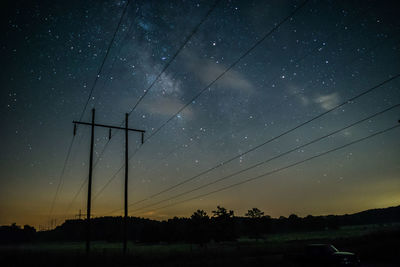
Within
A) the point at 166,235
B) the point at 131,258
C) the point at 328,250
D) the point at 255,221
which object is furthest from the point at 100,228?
the point at 328,250

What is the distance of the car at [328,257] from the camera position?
13.7 meters

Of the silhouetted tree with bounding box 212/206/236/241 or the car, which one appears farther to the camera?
the silhouetted tree with bounding box 212/206/236/241

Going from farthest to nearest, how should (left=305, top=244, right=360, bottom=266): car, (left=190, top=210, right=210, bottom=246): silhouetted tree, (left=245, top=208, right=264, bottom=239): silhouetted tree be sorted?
1. (left=245, top=208, right=264, bottom=239): silhouetted tree
2. (left=190, top=210, right=210, bottom=246): silhouetted tree
3. (left=305, top=244, right=360, bottom=266): car

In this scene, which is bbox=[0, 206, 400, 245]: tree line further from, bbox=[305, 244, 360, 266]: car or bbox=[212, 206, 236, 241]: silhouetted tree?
bbox=[305, 244, 360, 266]: car

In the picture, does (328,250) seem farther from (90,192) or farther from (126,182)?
(90,192)

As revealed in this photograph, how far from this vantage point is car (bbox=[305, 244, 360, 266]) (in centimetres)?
1369

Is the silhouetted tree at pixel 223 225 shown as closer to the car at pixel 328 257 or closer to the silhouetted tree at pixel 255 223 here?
the silhouetted tree at pixel 255 223

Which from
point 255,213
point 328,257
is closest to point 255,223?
point 255,213

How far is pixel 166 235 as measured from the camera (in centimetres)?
9144

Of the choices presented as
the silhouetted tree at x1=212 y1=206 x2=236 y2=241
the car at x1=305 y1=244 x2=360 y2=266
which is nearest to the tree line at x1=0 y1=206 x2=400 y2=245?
the silhouetted tree at x1=212 y1=206 x2=236 y2=241

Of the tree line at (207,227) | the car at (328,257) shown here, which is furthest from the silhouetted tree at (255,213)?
the car at (328,257)

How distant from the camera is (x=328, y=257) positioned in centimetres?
1413

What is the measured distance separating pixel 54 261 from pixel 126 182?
714cm

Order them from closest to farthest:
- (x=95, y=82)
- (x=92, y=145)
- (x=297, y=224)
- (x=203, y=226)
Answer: (x=95, y=82) → (x=92, y=145) → (x=203, y=226) → (x=297, y=224)
